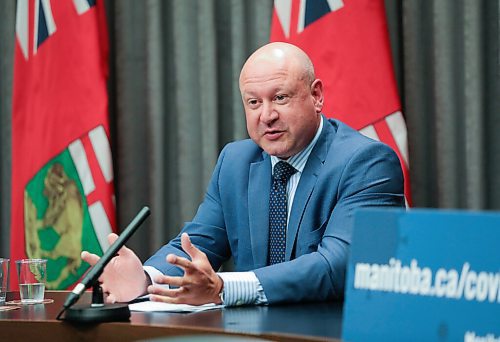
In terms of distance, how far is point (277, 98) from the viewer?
2.58 m

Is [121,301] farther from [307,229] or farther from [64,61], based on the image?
[64,61]

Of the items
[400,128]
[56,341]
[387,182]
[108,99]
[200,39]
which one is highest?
[200,39]

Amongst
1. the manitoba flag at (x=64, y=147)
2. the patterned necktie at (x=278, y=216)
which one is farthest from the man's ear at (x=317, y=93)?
the manitoba flag at (x=64, y=147)

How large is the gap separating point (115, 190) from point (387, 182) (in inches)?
73.1

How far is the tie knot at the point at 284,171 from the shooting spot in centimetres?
259

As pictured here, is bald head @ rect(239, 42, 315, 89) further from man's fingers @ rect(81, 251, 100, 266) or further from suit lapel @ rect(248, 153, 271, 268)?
man's fingers @ rect(81, 251, 100, 266)

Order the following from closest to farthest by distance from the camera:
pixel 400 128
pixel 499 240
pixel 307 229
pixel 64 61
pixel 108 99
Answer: pixel 499 240 < pixel 307 229 < pixel 400 128 < pixel 64 61 < pixel 108 99

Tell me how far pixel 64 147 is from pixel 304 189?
5.17 feet

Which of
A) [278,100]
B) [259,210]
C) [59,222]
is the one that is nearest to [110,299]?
[259,210]

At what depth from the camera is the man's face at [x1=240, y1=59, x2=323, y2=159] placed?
8.37 feet

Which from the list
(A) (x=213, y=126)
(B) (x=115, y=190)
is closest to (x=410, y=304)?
(A) (x=213, y=126)

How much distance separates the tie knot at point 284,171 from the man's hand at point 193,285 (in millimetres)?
678

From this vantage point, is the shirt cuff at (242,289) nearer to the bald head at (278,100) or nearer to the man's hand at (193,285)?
the man's hand at (193,285)

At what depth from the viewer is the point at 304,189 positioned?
2.48m
